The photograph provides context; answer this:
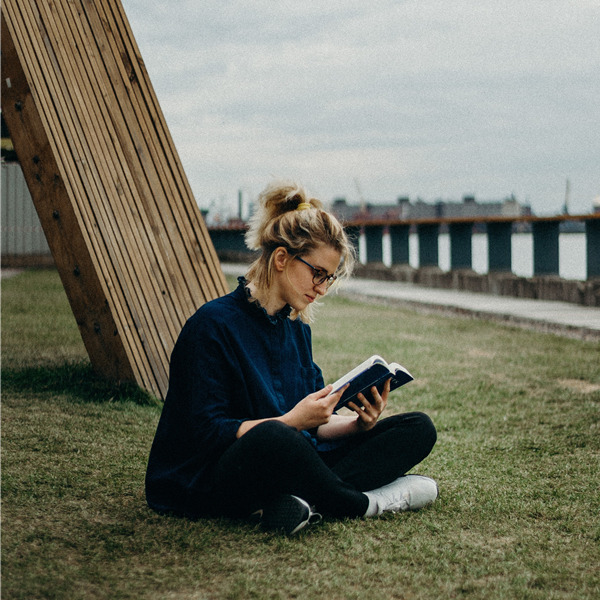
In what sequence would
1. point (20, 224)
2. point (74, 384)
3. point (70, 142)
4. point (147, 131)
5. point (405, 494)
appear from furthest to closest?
point (20, 224)
point (74, 384)
point (147, 131)
point (70, 142)
point (405, 494)

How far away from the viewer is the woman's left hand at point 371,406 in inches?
111

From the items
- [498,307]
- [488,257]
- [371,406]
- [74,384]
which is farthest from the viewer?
[488,257]

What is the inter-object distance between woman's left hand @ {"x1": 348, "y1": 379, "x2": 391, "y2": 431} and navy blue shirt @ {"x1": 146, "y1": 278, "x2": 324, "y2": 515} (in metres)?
0.25

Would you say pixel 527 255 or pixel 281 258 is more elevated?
pixel 281 258

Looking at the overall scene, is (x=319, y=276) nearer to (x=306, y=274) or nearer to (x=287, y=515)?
(x=306, y=274)

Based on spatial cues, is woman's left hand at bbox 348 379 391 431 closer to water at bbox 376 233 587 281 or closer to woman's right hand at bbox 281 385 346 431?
woman's right hand at bbox 281 385 346 431

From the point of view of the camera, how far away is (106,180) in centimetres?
490

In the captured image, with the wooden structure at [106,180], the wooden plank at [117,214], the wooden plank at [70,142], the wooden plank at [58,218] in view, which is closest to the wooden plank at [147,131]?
the wooden structure at [106,180]

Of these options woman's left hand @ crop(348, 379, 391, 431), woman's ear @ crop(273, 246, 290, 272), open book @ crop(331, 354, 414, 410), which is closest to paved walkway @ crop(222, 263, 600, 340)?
woman's left hand @ crop(348, 379, 391, 431)

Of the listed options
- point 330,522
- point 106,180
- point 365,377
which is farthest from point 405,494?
point 106,180

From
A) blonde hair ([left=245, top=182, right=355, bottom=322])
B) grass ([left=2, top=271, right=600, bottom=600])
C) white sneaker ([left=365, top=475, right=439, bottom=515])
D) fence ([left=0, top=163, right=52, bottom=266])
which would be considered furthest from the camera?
fence ([left=0, top=163, right=52, bottom=266])

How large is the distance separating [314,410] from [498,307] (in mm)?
8525

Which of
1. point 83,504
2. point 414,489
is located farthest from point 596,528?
point 83,504

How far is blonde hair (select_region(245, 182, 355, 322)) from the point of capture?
9.11 feet
